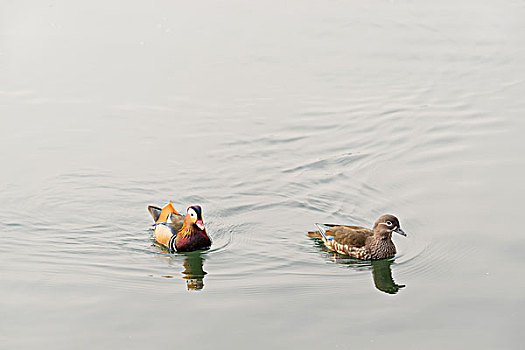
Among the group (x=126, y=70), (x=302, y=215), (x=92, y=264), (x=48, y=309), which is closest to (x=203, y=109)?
(x=126, y=70)

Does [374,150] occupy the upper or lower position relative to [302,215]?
upper

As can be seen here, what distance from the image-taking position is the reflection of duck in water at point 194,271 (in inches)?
444

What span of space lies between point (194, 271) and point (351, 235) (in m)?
2.20

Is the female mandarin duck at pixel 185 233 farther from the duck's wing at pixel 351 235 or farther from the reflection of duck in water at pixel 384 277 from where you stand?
the reflection of duck in water at pixel 384 277

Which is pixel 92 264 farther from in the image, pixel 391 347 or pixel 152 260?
pixel 391 347

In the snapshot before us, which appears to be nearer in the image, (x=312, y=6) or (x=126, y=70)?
(x=126, y=70)

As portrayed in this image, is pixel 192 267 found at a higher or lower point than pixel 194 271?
higher

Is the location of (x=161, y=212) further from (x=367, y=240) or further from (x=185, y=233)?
(x=367, y=240)

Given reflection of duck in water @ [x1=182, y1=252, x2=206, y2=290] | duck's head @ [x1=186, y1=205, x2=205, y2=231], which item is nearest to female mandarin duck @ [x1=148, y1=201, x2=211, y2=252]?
duck's head @ [x1=186, y1=205, x2=205, y2=231]

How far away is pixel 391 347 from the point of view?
963 cm

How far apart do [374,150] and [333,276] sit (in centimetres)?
474

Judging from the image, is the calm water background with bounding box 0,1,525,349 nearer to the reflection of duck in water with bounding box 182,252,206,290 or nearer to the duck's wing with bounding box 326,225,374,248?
the reflection of duck in water with bounding box 182,252,206,290

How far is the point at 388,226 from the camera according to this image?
11.8 metres

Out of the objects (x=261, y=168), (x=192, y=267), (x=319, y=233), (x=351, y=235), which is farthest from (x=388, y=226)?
(x=261, y=168)
